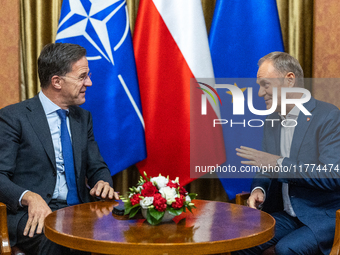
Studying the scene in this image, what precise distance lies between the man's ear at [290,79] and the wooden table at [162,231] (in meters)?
0.94

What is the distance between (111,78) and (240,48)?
3.48ft

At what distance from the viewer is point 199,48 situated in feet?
9.53

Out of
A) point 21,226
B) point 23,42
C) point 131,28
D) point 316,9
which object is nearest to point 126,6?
point 131,28

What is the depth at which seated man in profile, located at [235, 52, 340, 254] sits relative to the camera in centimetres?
203

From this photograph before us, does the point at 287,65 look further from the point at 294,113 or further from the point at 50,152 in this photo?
the point at 50,152

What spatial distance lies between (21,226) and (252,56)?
6.76 feet

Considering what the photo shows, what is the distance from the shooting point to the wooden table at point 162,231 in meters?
1.35

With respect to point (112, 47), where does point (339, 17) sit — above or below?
above

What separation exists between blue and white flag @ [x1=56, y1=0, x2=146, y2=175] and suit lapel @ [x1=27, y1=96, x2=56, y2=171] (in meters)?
0.59

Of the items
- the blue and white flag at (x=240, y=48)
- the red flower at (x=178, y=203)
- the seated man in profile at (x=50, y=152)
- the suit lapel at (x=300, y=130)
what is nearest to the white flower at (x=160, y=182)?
the red flower at (x=178, y=203)

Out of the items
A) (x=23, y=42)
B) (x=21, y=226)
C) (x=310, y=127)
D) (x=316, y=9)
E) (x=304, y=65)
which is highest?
(x=316, y=9)

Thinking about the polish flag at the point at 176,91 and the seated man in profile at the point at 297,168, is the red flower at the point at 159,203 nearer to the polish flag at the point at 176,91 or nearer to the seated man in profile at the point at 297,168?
the seated man in profile at the point at 297,168

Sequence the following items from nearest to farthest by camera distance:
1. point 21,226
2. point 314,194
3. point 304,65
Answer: point 21,226 < point 314,194 < point 304,65

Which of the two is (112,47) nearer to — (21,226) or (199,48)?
(199,48)
